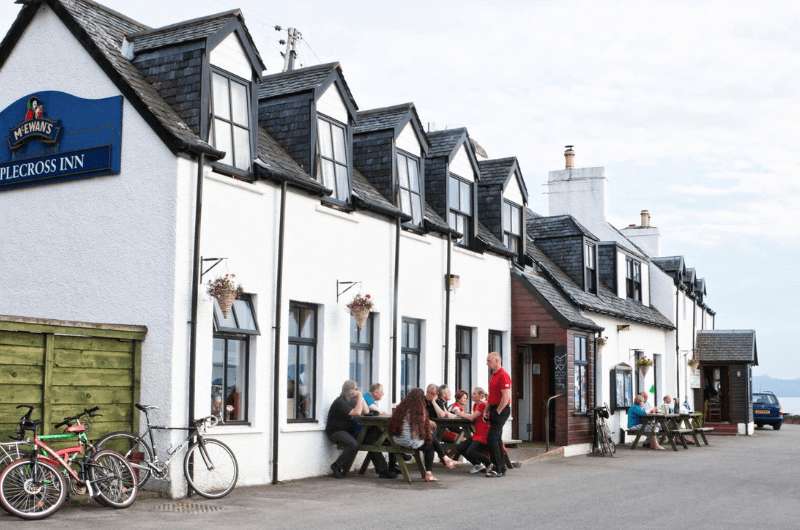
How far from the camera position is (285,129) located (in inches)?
678

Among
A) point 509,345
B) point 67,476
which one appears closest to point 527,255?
point 509,345

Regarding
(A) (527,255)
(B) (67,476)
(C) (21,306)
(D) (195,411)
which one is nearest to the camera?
(B) (67,476)

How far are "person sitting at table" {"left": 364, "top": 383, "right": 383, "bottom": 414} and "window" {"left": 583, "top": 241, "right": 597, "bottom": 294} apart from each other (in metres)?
13.3

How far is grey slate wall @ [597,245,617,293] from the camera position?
107 feet

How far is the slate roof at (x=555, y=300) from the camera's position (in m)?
23.7

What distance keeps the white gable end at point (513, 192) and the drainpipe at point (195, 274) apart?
11714mm

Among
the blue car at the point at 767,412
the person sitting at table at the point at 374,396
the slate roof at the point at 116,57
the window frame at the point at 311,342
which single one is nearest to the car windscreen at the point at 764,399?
the blue car at the point at 767,412

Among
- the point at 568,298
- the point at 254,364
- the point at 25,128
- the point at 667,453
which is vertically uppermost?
the point at 25,128

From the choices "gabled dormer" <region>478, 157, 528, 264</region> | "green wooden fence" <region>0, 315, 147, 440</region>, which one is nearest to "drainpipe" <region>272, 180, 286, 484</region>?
"green wooden fence" <region>0, 315, 147, 440</region>

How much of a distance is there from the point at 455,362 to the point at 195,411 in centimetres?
863

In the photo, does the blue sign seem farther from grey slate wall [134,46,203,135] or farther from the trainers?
the trainers

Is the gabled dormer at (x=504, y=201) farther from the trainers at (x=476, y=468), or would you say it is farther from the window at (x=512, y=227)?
the trainers at (x=476, y=468)

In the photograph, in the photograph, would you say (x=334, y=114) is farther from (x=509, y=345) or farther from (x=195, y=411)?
(x=509, y=345)

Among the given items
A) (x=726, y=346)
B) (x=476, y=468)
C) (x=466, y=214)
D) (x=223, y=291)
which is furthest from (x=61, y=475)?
(x=726, y=346)
